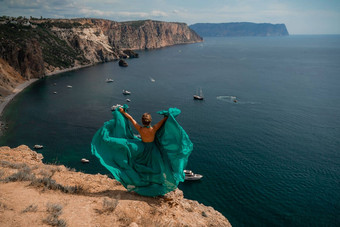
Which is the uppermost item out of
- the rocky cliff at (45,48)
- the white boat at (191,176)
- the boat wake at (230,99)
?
the rocky cliff at (45,48)

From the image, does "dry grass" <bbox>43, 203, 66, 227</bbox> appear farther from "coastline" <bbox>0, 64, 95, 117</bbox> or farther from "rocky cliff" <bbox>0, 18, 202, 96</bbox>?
"rocky cliff" <bbox>0, 18, 202, 96</bbox>

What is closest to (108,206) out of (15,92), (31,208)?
(31,208)

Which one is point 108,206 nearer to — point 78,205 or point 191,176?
point 78,205

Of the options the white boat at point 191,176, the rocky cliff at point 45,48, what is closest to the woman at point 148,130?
the white boat at point 191,176

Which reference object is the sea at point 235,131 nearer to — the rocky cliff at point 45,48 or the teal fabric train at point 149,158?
the rocky cliff at point 45,48

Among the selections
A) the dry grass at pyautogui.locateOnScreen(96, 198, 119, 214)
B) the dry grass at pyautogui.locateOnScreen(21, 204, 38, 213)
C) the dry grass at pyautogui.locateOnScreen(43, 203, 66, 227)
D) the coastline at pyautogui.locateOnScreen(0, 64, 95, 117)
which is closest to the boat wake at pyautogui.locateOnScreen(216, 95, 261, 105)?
the coastline at pyautogui.locateOnScreen(0, 64, 95, 117)

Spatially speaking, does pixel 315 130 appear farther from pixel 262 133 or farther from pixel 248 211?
pixel 248 211
